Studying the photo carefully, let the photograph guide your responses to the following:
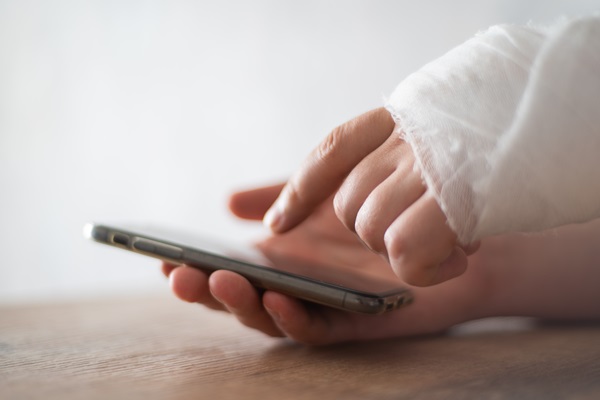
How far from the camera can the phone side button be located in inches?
16.8

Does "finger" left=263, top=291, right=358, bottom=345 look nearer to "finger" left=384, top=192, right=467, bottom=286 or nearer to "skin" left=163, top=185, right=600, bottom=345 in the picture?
"skin" left=163, top=185, right=600, bottom=345

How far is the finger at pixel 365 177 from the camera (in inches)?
14.4

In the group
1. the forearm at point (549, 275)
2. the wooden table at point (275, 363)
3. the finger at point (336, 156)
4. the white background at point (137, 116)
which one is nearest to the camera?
the wooden table at point (275, 363)

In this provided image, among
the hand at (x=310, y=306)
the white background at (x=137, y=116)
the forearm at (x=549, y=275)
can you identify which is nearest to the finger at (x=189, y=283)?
the hand at (x=310, y=306)

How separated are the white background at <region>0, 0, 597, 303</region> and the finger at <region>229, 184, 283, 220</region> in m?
1.39

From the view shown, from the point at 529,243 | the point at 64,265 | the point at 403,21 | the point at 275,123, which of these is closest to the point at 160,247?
the point at 529,243

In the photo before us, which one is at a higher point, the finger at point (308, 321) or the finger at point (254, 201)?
the finger at point (254, 201)

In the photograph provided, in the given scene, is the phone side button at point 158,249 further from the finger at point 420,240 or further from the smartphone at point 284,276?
the finger at point 420,240

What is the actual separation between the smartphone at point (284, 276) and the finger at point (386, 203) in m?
0.04

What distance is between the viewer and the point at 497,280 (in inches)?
21.0

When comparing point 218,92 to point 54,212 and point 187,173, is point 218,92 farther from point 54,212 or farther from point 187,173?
point 54,212

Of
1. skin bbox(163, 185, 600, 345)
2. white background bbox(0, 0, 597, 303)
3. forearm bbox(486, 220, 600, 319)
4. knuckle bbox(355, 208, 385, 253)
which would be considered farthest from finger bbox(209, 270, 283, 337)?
white background bbox(0, 0, 597, 303)

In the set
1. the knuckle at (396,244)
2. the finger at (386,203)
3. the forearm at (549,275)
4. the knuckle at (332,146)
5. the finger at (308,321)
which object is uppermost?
the knuckle at (332,146)

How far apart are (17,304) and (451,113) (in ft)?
1.67
